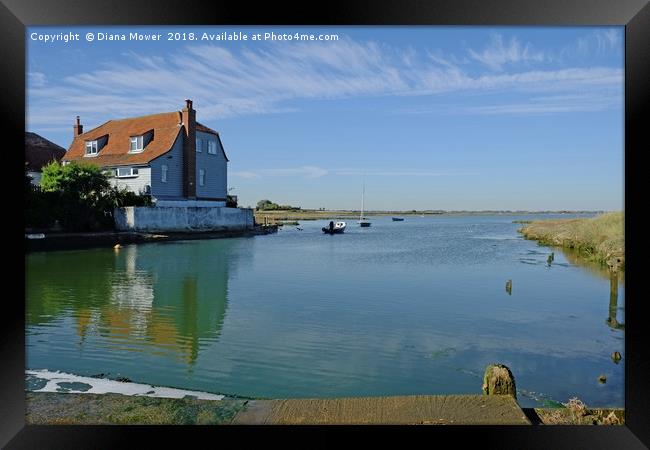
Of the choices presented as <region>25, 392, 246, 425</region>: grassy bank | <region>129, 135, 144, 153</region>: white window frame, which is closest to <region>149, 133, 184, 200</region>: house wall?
<region>129, 135, 144, 153</region>: white window frame

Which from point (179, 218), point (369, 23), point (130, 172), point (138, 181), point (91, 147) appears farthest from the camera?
point (91, 147)

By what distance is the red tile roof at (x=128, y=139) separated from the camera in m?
26.8

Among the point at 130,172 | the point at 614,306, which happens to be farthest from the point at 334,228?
the point at 614,306

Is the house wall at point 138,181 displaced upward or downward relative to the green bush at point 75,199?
upward

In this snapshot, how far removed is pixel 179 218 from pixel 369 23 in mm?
25030

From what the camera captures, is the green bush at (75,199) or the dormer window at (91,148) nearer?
the green bush at (75,199)

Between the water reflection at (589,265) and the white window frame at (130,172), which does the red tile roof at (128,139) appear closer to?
the white window frame at (130,172)

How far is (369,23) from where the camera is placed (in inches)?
140

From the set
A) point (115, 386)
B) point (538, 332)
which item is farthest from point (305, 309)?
point (115, 386)

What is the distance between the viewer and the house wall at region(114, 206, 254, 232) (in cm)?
2506

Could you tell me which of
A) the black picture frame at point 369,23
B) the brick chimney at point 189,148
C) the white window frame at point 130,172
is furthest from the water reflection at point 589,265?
the white window frame at point 130,172

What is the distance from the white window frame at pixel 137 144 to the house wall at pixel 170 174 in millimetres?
1550

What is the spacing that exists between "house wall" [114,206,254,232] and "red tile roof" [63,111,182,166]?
8.76 ft

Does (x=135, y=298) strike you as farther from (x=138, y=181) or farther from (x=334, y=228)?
(x=334, y=228)
